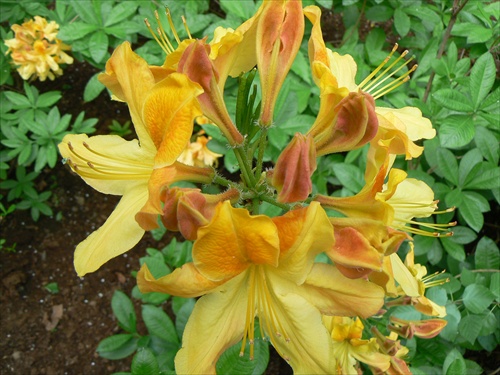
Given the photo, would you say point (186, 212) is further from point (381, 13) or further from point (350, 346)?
point (381, 13)

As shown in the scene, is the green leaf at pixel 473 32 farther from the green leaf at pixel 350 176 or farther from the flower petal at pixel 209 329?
the flower petal at pixel 209 329

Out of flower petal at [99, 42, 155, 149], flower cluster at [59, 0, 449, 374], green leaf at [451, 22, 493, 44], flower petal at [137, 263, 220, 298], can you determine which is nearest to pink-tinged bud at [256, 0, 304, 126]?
flower cluster at [59, 0, 449, 374]

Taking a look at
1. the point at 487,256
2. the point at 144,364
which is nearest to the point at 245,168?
the point at 144,364

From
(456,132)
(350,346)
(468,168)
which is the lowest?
(350,346)

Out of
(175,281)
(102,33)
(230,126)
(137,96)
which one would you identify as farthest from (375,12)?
(175,281)

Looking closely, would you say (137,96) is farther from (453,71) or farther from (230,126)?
(453,71)
